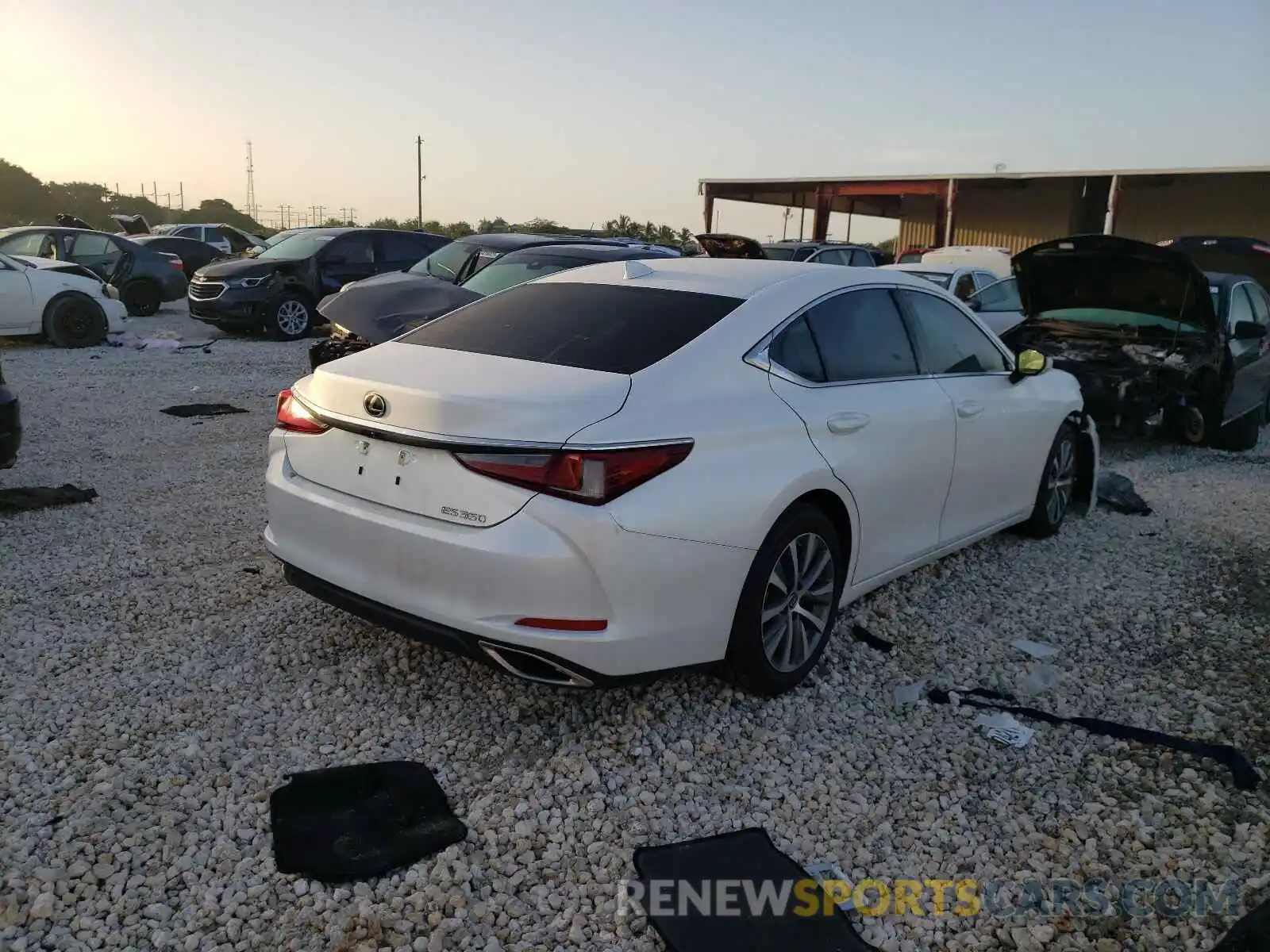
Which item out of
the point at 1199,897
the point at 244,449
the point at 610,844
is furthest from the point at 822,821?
the point at 244,449

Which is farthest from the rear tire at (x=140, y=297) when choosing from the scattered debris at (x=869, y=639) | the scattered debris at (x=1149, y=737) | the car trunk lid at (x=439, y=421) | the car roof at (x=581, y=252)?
the scattered debris at (x=1149, y=737)

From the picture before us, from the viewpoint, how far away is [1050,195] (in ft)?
107

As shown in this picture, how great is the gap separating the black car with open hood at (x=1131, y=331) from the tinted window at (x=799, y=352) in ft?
16.0

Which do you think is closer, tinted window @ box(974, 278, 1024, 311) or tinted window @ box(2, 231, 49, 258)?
tinted window @ box(974, 278, 1024, 311)

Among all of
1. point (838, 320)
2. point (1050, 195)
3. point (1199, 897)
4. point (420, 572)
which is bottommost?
point (1199, 897)

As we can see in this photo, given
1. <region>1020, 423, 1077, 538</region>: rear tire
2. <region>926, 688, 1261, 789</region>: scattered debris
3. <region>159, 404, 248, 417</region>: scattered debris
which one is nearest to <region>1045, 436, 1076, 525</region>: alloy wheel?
<region>1020, 423, 1077, 538</region>: rear tire

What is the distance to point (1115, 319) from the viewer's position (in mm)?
8492

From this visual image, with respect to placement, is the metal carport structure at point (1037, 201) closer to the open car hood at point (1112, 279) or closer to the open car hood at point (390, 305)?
the open car hood at point (1112, 279)

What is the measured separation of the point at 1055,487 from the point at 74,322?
11.8m

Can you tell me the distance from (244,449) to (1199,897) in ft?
21.6

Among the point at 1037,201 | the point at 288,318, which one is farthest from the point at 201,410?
the point at 1037,201

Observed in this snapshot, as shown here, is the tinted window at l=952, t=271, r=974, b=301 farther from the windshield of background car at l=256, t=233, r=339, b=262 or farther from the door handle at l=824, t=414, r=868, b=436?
the door handle at l=824, t=414, r=868, b=436

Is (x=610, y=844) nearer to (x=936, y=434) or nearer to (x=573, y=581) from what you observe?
(x=573, y=581)

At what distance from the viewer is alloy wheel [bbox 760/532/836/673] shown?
11.7 feet
